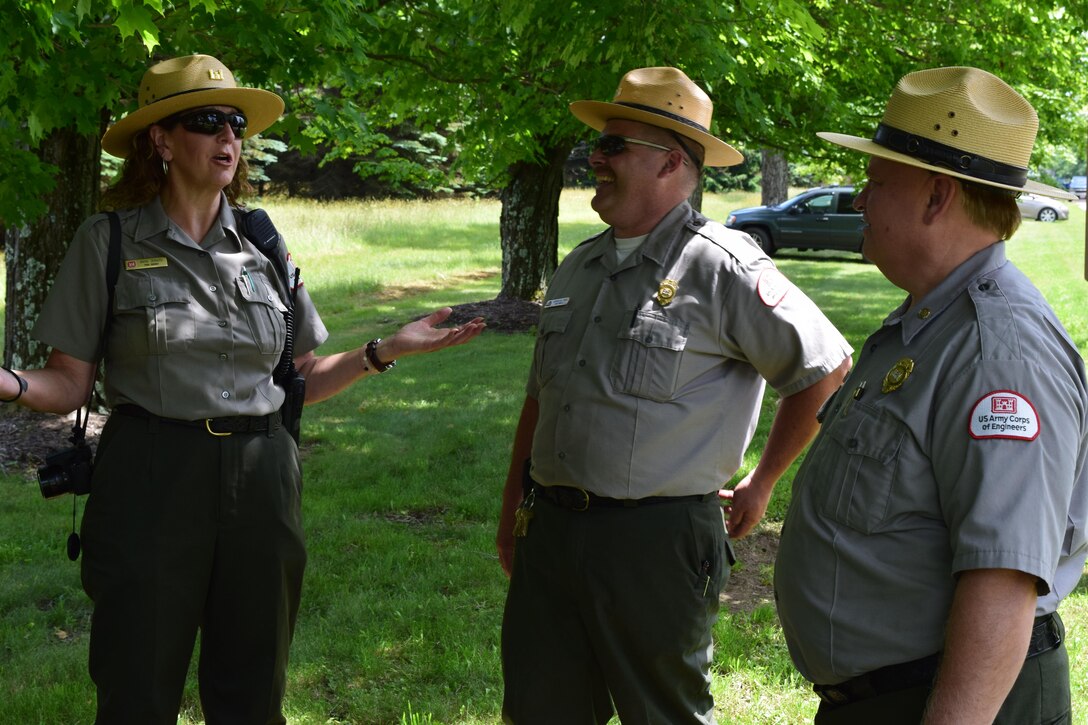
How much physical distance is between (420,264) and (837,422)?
2082 centimetres

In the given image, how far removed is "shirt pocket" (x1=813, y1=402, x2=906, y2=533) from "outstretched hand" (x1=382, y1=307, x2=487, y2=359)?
158 centimetres

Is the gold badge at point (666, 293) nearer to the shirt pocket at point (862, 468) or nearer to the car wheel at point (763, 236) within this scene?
the shirt pocket at point (862, 468)

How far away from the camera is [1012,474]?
6.31 ft

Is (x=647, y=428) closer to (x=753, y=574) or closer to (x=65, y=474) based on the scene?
(x=65, y=474)

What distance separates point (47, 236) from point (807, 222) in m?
22.0

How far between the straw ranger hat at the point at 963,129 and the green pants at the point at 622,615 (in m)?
1.26

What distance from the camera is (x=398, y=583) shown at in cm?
566

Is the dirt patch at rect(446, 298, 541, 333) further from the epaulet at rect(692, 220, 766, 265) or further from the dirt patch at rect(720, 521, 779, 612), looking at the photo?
the epaulet at rect(692, 220, 766, 265)

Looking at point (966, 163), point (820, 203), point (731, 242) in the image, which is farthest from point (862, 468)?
point (820, 203)

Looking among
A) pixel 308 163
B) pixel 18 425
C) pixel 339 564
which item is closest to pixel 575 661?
pixel 339 564

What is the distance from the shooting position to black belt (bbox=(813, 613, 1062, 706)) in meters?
2.08

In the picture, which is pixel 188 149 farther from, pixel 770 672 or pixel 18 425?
pixel 18 425

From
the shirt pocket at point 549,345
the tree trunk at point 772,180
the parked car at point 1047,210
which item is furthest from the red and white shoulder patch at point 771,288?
the parked car at point 1047,210

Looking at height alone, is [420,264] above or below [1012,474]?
below
